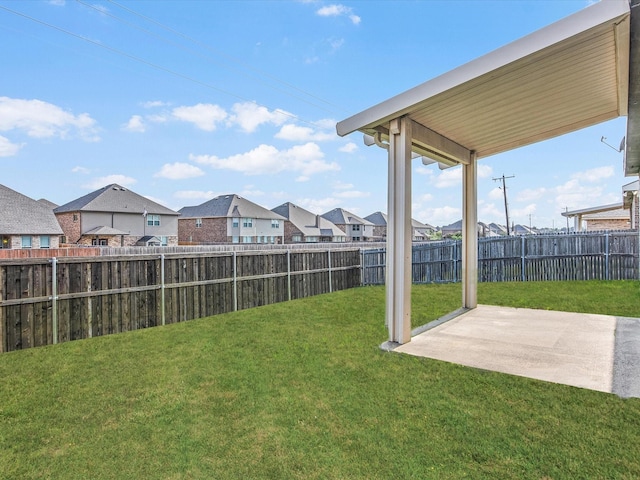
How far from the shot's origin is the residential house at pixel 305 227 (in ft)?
147

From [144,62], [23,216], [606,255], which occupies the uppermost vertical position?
[144,62]

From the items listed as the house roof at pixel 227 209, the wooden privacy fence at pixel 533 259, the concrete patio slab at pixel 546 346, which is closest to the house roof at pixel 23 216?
the house roof at pixel 227 209

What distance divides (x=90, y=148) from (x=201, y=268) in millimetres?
23955

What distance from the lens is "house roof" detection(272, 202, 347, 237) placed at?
4516 cm

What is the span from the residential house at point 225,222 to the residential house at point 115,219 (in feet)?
15.6

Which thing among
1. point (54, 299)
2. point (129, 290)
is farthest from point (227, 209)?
point (54, 299)

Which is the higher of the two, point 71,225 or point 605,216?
point 71,225

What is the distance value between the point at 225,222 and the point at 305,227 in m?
11.9

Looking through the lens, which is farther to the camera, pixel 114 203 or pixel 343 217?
pixel 343 217

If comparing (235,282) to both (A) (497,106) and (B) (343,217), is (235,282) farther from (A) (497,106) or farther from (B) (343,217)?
(B) (343,217)

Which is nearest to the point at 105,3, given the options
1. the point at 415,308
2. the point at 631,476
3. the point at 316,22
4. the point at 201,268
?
the point at 316,22

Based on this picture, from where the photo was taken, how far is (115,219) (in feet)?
98.1

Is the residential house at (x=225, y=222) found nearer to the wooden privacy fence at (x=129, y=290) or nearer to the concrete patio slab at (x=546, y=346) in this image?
the wooden privacy fence at (x=129, y=290)

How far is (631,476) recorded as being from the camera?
6.63ft
